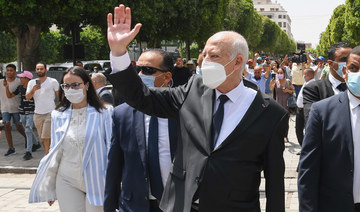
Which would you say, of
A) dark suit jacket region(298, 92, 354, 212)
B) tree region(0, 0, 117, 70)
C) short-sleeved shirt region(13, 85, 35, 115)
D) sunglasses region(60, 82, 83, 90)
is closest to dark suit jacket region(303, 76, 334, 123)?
dark suit jacket region(298, 92, 354, 212)

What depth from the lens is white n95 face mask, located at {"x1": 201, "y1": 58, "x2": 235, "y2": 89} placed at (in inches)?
106

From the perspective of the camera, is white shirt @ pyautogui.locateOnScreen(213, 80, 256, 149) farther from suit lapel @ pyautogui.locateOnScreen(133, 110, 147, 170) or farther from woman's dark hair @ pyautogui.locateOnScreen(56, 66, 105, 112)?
woman's dark hair @ pyautogui.locateOnScreen(56, 66, 105, 112)

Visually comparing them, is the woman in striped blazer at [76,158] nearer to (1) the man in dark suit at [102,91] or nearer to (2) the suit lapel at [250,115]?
(1) the man in dark suit at [102,91]

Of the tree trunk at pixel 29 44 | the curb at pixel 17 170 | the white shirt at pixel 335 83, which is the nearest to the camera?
the white shirt at pixel 335 83

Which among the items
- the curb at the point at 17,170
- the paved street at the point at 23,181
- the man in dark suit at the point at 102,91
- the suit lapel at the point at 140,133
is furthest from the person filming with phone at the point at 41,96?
the suit lapel at the point at 140,133

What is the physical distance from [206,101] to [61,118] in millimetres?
2104

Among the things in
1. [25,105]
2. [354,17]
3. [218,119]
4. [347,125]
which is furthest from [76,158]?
[354,17]

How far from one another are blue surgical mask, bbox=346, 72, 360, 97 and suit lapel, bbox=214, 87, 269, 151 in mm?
793

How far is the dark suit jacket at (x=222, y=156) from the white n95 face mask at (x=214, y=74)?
101mm

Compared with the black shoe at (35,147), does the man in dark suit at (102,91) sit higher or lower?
higher

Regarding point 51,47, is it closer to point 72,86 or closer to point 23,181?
point 23,181

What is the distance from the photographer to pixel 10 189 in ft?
25.9

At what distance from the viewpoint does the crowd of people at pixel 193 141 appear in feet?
8.64

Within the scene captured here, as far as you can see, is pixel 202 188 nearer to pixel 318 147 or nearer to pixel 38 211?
pixel 318 147
